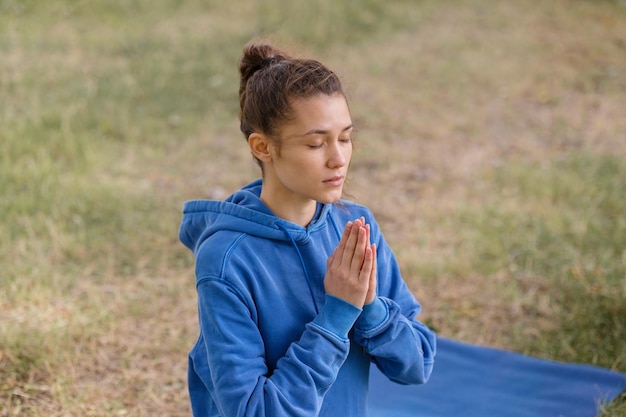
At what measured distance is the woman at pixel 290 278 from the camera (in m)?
1.86

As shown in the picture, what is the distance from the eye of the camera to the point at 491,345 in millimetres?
3611

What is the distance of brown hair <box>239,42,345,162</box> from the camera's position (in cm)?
194

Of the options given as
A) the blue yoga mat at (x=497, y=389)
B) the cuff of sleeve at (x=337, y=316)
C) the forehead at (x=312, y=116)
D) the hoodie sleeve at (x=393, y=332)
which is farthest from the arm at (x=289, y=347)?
the blue yoga mat at (x=497, y=389)

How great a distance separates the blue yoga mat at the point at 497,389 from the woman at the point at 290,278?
3.30 ft

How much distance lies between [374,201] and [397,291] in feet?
9.08

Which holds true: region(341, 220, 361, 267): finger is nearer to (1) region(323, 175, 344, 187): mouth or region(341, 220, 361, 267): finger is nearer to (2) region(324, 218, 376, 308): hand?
(2) region(324, 218, 376, 308): hand

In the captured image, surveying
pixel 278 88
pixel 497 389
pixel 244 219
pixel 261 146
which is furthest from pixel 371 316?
pixel 497 389

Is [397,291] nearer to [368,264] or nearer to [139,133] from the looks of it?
[368,264]

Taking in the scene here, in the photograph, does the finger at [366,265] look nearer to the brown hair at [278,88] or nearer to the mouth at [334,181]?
the mouth at [334,181]

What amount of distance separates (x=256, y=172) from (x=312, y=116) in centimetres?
337

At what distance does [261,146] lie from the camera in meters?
2.02

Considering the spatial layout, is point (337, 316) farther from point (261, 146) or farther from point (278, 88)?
point (278, 88)

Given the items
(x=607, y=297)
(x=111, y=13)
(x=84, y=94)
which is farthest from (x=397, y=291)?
(x=111, y=13)

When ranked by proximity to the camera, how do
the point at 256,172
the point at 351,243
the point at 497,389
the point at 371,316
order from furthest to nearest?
the point at 256,172 < the point at 497,389 < the point at 371,316 < the point at 351,243
